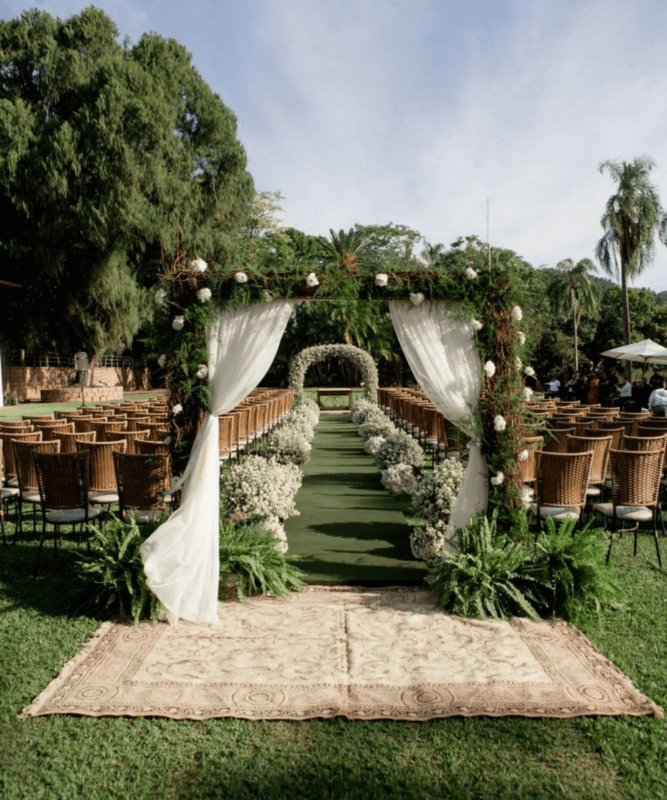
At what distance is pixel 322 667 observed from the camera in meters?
3.76

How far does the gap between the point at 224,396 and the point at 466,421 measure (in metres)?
1.84

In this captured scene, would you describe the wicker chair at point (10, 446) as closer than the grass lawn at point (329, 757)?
No

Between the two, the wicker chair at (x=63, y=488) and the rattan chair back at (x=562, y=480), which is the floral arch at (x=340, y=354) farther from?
the wicker chair at (x=63, y=488)

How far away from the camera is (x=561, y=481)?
221 inches

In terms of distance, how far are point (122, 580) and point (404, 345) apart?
2.69 meters

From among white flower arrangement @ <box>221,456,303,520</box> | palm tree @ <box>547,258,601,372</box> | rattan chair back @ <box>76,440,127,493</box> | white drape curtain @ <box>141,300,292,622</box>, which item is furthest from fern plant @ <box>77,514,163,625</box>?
palm tree @ <box>547,258,601,372</box>

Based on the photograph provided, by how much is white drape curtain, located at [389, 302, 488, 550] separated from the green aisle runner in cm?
100

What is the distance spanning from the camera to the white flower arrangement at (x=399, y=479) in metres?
8.73

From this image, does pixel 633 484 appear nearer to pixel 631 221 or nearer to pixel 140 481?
pixel 140 481

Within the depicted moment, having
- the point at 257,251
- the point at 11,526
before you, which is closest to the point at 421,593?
the point at 257,251

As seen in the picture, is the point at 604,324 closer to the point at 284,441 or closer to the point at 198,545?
the point at 284,441

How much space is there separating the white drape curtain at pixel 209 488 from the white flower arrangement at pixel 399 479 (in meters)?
4.19

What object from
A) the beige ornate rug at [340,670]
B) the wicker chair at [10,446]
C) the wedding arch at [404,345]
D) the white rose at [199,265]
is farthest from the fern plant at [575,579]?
the wicker chair at [10,446]

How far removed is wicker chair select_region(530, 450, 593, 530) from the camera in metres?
5.57
